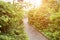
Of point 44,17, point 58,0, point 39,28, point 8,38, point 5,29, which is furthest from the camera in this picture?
point 39,28

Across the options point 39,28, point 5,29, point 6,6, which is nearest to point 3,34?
point 5,29

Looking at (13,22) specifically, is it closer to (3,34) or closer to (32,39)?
(3,34)

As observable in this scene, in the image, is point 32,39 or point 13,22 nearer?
point 13,22

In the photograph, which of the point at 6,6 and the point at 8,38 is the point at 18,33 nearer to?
the point at 8,38

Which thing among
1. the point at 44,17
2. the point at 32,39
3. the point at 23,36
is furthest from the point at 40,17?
the point at 23,36

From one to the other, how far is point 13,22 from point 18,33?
266mm

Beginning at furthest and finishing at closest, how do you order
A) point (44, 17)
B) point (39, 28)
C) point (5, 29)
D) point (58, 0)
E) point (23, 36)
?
point (39, 28), point (44, 17), point (58, 0), point (23, 36), point (5, 29)

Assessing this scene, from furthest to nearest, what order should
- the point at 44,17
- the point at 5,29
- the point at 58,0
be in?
the point at 44,17, the point at 58,0, the point at 5,29

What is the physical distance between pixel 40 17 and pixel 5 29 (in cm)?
769

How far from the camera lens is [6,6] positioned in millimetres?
3395

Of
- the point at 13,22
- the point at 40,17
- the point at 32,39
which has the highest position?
the point at 40,17

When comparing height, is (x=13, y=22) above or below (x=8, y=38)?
above

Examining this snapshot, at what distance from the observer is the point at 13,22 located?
11.4ft

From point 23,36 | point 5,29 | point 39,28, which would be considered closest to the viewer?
point 5,29
